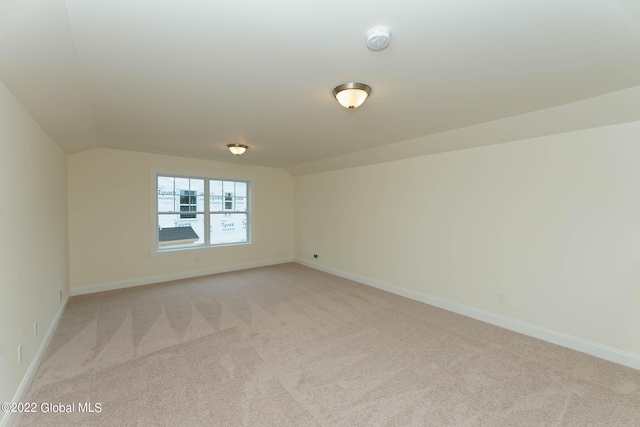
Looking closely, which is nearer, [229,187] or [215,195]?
[215,195]

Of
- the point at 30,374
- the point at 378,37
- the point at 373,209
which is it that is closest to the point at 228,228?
the point at 373,209

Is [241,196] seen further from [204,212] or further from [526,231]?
[526,231]

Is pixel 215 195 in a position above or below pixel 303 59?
below

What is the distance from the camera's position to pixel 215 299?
13.3 feet

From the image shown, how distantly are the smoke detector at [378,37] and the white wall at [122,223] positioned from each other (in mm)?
4579

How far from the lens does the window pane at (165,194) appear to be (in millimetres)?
4984

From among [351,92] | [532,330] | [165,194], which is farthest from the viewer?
[165,194]

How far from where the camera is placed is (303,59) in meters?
1.76

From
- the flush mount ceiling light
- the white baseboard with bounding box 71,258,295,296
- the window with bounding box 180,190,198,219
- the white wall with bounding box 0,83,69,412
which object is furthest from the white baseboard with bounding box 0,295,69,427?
the flush mount ceiling light

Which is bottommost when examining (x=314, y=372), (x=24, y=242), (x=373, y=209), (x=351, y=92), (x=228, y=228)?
(x=314, y=372)

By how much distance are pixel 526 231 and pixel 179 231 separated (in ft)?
18.4

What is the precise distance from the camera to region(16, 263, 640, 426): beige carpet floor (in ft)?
6.04

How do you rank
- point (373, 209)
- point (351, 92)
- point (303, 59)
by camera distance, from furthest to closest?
point (373, 209), point (351, 92), point (303, 59)

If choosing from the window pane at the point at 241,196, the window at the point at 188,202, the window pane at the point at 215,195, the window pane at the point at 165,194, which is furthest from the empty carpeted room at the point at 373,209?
the window pane at the point at 241,196
